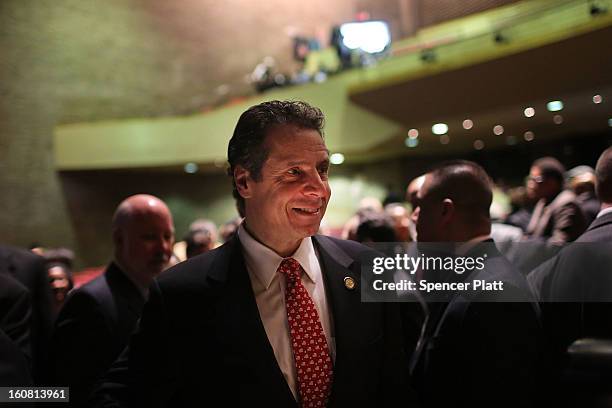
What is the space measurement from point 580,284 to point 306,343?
1.05 metres

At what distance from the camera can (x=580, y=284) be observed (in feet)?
6.05

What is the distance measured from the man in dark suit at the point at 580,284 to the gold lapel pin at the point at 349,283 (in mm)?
741

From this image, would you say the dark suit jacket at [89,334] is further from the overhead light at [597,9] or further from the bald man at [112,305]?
the overhead light at [597,9]

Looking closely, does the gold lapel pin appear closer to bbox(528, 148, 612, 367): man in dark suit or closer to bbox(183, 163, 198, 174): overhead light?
bbox(528, 148, 612, 367): man in dark suit

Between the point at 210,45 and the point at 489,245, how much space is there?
15.1m

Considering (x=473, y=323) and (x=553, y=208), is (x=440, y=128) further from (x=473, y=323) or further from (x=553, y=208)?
(x=473, y=323)

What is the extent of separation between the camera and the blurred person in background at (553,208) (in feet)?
7.51

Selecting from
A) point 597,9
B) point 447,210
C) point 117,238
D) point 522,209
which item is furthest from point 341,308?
point 522,209

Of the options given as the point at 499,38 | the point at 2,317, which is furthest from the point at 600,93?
the point at 499,38

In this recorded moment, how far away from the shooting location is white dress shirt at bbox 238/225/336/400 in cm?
140

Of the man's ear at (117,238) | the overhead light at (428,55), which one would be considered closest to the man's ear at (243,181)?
the man's ear at (117,238)

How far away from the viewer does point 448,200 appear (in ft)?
6.54

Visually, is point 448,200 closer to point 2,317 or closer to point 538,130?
point 2,317

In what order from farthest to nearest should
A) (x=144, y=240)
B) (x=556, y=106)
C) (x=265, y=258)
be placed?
(x=556, y=106) → (x=144, y=240) → (x=265, y=258)
